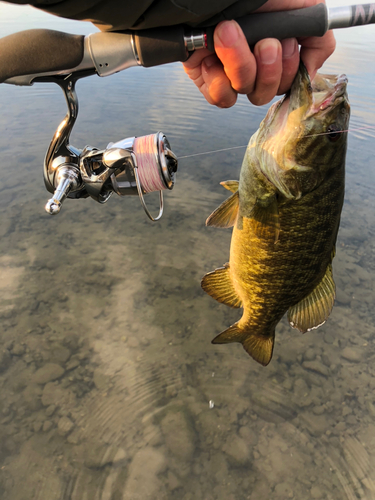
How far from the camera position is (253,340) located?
2234 mm

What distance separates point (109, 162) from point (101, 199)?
0.26 m

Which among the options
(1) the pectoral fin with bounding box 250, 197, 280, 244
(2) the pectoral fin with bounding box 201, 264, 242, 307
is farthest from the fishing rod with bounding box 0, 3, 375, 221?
(2) the pectoral fin with bounding box 201, 264, 242, 307

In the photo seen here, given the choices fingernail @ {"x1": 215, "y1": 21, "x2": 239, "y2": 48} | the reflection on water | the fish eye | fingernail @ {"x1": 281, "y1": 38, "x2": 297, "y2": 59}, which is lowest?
the reflection on water

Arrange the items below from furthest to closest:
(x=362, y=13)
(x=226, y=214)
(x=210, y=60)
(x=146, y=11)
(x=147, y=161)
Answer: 1. (x=226, y=214)
2. (x=147, y=161)
3. (x=210, y=60)
4. (x=362, y=13)
5. (x=146, y=11)

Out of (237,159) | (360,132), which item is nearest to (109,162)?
(237,159)

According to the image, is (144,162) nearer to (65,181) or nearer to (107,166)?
(107,166)

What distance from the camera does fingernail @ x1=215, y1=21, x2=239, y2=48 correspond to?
3.91ft

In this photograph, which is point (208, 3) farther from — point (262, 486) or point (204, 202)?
point (204, 202)

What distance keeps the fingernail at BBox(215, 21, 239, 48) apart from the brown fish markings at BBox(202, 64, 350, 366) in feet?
1.05

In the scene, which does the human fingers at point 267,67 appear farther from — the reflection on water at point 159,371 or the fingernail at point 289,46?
the reflection on water at point 159,371

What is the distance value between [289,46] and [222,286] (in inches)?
55.5

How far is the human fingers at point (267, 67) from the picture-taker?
1.22 m

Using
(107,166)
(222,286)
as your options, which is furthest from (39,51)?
(222,286)

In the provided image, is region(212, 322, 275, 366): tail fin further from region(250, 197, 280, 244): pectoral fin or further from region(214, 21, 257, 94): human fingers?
region(214, 21, 257, 94): human fingers
